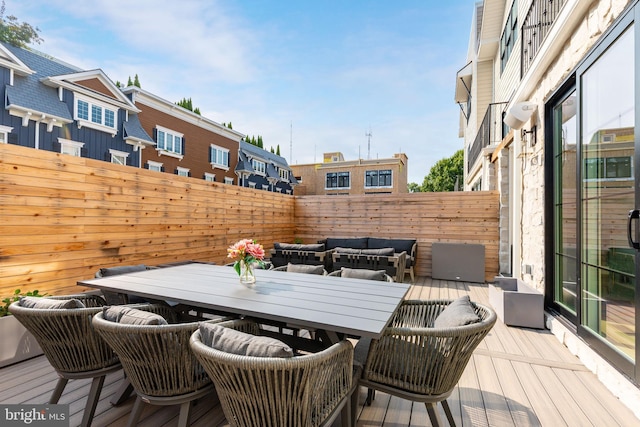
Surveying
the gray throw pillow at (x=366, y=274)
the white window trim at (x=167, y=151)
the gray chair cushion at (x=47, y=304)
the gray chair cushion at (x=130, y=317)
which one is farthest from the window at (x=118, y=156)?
the gray chair cushion at (x=130, y=317)

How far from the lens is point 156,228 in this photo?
14.7 feet

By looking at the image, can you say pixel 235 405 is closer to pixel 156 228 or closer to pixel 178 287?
pixel 178 287

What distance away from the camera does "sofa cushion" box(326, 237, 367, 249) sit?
7.11m

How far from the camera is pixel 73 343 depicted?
68.1 inches

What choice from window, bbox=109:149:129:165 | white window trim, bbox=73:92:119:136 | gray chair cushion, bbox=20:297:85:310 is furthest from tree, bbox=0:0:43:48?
gray chair cushion, bbox=20:297:85:310

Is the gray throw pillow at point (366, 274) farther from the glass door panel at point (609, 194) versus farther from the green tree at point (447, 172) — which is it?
the green tree at point (447, 172)

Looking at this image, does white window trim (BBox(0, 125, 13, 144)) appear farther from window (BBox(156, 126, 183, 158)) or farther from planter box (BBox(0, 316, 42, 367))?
planter box (BBox(0, 316, 42, 367))

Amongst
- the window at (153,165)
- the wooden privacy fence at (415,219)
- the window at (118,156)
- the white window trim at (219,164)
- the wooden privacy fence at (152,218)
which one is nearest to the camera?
the wooden privacy fence at (152,218)

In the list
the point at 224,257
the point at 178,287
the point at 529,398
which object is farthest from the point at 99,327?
the point at 224,257

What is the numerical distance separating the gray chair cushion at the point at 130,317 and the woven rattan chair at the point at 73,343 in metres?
0.19

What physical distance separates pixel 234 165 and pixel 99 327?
52.0 ft

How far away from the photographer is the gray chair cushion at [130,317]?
1.54 metres

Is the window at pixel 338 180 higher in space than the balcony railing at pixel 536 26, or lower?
higher

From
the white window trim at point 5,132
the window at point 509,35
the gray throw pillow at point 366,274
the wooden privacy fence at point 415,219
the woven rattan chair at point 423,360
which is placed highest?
the window at point 509,35
